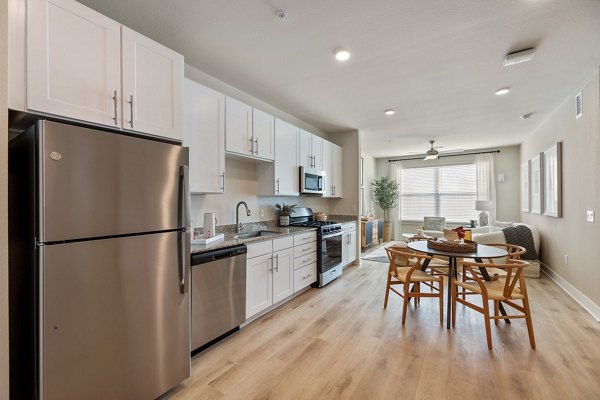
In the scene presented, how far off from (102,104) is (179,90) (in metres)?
0.57

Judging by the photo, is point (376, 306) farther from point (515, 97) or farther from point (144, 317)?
point (515, 97)

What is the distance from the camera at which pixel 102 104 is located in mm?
1586

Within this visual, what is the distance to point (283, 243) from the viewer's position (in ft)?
10.4

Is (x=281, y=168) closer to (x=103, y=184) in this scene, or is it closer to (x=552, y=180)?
(x=103, y=184)

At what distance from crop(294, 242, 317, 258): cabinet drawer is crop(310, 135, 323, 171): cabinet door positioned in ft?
4.42

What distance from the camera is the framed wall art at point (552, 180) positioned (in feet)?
12.4

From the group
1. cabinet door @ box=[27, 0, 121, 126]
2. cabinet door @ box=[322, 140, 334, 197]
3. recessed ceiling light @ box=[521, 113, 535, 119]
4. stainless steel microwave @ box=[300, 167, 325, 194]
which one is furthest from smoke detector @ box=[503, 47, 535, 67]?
cabinet door @ box=[27, 0, 121, 126]

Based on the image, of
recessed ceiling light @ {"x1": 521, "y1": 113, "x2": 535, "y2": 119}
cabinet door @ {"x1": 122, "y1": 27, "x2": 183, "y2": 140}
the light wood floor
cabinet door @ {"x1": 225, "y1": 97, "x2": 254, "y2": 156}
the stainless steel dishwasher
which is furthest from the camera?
recessed ceiling light @ {"x1": 521, "y1": 113, "x2": 535, "y2": 119}

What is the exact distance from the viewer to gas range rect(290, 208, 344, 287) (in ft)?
12.7

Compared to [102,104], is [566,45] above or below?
above

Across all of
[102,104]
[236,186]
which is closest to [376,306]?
[236,186]

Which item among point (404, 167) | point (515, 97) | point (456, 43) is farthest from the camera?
point (404, 167)

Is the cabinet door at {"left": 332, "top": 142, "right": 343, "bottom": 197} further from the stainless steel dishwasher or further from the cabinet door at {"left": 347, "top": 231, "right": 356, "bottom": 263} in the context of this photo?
the stainless steel dishwasher

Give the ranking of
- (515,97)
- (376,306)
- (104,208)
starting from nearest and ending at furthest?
(104,208) → (376,306) → (515,97)
